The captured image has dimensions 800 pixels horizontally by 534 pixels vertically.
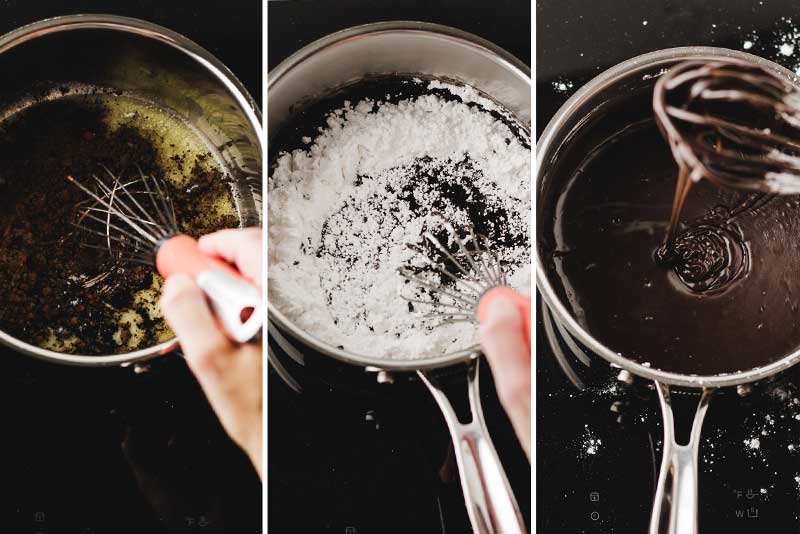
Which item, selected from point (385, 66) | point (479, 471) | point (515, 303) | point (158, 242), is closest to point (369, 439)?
point (479, 471)

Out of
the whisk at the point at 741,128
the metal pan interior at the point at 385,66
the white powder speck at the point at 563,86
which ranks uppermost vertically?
the metal pan interior at the point at 385,66

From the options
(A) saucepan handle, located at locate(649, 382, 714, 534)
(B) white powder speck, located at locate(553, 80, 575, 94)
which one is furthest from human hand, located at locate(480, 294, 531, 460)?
(B) white powder speck, located at locate(553, 80, 575, 94)

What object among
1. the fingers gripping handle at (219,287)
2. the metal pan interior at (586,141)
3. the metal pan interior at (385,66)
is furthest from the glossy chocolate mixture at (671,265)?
the fingers gripping handle at (219,287)

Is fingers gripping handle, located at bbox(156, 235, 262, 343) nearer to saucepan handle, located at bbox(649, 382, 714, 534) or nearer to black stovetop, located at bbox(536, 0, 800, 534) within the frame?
black stovetop, located at bbox(536, 0, 800, 534)

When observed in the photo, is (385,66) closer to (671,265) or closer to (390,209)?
(390,209)

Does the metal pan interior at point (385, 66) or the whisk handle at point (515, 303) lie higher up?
the metal pan interior at point (385, 66)

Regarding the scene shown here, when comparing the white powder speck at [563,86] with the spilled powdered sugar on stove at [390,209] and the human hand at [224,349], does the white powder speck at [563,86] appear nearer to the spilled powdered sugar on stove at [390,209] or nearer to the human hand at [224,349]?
the spilled powdered sugar on stove at [390,209]
